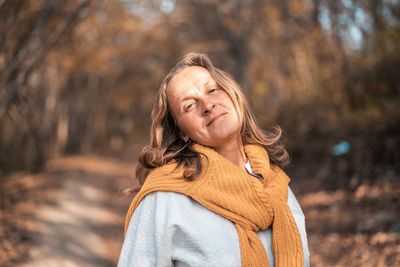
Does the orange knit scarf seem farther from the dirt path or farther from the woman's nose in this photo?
the dirt path

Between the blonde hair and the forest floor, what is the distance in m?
0.48

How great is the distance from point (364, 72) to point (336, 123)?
1058 mm

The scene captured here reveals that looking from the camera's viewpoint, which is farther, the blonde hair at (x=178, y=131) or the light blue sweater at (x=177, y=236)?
the blonde hair at (x=178, y=131)

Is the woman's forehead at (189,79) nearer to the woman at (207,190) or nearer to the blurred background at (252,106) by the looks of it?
the woman at (207,190)

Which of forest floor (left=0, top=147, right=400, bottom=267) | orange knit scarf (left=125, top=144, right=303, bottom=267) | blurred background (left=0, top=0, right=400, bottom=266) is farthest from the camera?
blurred background (left=0, top=0, right=400, bottom=266)

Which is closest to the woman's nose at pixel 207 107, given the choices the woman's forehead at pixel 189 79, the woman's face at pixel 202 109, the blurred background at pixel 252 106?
the woman's face at pixel 202 109

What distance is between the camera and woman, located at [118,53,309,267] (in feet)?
4.72

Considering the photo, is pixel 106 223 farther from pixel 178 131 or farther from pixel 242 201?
pixel 242 201

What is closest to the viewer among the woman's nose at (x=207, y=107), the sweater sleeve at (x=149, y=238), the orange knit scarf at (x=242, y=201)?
the sweater sleeve at (x=149, y=238)

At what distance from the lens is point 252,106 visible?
854 cm

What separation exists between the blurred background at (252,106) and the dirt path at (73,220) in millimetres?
35

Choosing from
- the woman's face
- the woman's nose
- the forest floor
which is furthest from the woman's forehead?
the forest floor

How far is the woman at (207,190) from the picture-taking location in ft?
4.72

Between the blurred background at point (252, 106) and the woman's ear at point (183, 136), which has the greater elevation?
the blurred background at point (252, 106)
